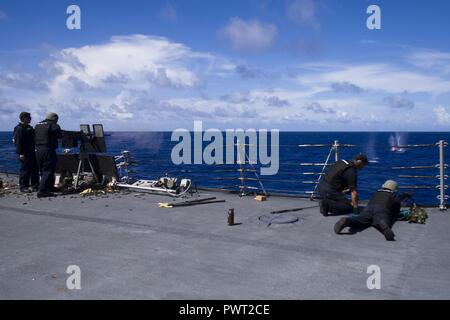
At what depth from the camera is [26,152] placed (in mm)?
12266

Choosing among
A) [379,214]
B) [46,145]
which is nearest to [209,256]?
[379,214]

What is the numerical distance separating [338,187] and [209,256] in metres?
3.92

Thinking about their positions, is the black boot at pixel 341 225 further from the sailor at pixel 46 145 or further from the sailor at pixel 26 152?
the sailor at pixel 26 152

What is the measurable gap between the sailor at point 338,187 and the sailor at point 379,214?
1043 mm

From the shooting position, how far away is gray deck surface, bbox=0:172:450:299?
492 cm

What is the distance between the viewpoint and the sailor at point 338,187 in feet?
28.7

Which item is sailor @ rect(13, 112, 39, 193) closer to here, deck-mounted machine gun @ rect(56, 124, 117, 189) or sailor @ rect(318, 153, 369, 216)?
deck-mounted machine gun @ rect(56, 124, 117, 189)

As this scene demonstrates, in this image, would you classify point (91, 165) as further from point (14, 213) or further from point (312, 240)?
point (312, 240)

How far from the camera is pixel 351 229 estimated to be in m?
7.71

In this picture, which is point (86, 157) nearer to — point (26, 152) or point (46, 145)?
point (46, 145)

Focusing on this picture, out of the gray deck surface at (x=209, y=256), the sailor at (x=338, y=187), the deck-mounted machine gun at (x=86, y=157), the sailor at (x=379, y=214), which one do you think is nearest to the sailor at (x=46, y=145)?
the deck-mounted machine gun at (x=86, y=157)

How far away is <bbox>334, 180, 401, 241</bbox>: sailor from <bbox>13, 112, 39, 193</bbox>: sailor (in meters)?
9.34

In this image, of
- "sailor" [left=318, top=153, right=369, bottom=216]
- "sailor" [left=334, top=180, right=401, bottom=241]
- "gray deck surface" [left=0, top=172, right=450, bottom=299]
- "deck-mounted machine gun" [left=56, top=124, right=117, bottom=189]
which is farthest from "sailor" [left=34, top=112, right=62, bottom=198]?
"sailor" [left=334, top=180, right=401, bottom=241]
